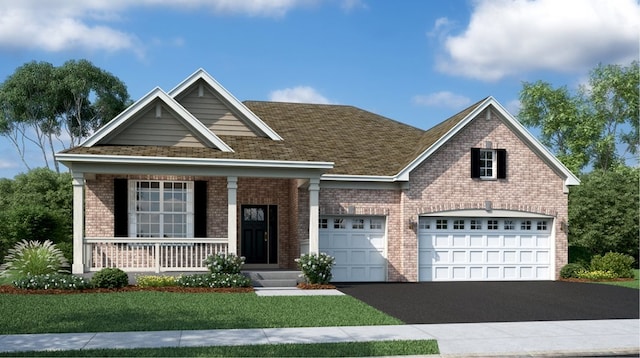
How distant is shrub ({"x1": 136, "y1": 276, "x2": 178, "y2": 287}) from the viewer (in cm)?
1714

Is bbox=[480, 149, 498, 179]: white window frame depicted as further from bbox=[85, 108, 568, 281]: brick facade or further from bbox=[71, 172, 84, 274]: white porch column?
bbox=[71, 172, 84, 274]: white porch column

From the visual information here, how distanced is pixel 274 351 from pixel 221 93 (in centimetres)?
1296

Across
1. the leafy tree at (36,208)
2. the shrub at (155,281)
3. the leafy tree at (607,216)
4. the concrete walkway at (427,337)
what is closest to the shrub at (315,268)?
the shrub at (155,281)

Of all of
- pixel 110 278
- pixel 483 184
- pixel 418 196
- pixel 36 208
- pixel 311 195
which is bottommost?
pixel 110 278

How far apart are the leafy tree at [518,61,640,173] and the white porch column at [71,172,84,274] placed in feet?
121

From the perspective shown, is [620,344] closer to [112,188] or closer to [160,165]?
[160,165]

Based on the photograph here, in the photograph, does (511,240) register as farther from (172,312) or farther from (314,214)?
(172,312)

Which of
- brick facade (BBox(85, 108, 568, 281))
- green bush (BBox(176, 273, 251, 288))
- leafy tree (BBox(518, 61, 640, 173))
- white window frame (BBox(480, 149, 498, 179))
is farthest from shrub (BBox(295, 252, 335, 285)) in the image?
leafy tree (BBox(518, 61, 640, 173))

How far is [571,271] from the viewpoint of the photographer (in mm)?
21938

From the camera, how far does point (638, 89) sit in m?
45.2

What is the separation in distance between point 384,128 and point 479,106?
17.6ft

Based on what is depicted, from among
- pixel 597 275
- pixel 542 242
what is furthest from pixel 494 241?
pixel 597 275

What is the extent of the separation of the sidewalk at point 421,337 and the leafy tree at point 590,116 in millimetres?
36915

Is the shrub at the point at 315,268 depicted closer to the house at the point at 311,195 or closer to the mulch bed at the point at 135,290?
the house at the point at 311,195
